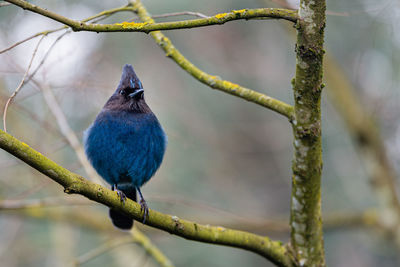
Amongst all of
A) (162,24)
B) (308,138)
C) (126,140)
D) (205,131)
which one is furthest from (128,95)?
(205,131)

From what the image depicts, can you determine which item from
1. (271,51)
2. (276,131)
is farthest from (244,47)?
(276,131)

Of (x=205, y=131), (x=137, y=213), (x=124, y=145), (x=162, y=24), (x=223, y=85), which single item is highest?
(x=205, y=131)

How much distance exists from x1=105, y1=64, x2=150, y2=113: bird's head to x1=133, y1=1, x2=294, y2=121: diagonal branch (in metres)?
0.50

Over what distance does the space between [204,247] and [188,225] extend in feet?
26.0

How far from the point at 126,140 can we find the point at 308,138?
1.58 m

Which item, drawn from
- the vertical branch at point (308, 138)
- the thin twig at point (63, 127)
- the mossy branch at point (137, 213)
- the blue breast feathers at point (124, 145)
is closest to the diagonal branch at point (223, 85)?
the vertical branch at point (308, 138)

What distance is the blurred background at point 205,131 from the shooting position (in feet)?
14.9

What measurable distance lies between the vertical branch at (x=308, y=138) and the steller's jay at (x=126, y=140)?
1338 millimetres

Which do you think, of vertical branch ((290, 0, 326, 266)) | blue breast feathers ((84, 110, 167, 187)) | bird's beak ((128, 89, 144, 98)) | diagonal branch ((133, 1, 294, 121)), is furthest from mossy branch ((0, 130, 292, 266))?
bird's beak ((128, 89, 144, 98))

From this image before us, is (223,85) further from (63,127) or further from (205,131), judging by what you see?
(205,131)

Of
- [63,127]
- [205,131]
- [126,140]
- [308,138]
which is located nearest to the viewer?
[308,138]

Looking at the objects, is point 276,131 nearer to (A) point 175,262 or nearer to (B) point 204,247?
(B) point 204,247

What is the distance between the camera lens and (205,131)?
10164 millimetres

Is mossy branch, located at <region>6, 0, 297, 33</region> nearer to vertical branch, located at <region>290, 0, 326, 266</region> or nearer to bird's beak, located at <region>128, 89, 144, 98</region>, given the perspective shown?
vertical branch, located at <region>290, 0, 326, 266</region>
